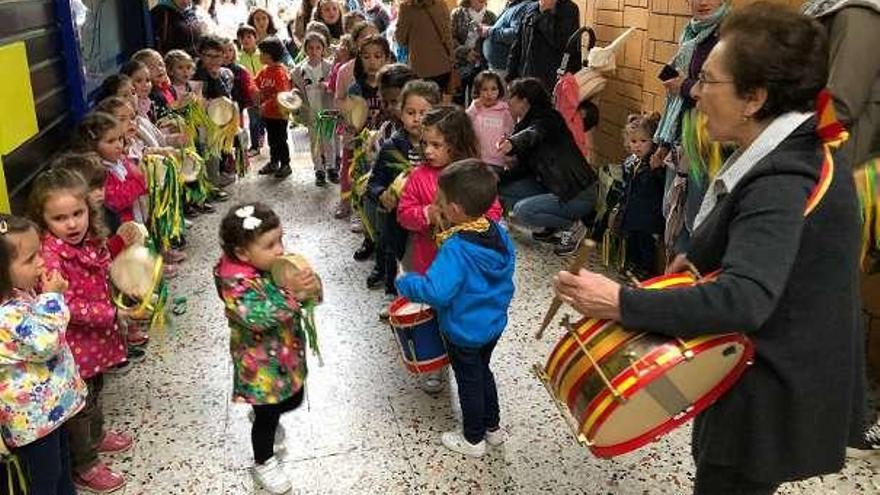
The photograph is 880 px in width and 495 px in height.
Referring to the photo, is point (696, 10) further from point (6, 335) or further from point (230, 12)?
point (230, 12)

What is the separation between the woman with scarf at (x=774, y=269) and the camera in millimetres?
1132

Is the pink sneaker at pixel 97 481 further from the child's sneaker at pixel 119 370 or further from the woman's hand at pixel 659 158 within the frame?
the woman's hand at pixel 659 158

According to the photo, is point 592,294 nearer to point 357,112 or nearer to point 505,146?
point 505,146

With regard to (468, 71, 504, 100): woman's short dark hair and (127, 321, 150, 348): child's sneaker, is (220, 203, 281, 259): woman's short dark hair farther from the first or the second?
(468, 71, 504, 100): woman's short dark hair

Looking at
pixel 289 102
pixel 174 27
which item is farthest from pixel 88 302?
pixel 174 27

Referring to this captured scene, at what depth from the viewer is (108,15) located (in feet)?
15.8

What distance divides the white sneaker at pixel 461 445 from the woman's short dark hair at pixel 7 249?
139 centimetres

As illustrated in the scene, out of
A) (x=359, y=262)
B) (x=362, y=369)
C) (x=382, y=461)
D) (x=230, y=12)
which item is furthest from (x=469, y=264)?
(x=230, y=12)

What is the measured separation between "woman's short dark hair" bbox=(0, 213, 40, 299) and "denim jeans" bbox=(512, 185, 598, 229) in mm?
2940

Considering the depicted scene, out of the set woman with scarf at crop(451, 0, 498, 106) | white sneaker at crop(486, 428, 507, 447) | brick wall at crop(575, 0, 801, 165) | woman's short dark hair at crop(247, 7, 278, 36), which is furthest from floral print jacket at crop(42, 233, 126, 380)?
woman's short dark hair at crop(247, 7, 278, 36)

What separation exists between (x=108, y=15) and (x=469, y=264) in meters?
3.97

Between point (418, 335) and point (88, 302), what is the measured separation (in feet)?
Result: 3.29

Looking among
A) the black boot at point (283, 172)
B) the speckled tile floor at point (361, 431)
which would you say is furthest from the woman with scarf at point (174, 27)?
the speckled tile floor at point (361, 431)

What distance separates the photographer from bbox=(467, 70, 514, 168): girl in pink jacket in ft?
13.9
